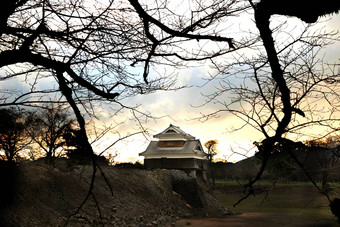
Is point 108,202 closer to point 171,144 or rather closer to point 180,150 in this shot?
point 180,150

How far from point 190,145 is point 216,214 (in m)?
9.32

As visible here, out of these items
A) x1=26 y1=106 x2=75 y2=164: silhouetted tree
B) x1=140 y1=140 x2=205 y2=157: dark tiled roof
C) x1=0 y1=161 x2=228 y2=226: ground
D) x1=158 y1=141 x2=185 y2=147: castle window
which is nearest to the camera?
x1=26 y1=106 x2=75 y2=164: silhouetted tree

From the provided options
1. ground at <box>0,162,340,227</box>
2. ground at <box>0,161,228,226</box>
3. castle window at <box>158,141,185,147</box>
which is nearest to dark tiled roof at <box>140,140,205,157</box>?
castle window at <box>158,141,185,147</box>

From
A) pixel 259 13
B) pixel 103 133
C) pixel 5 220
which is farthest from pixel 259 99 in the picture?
pixel 5 220

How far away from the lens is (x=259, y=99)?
4.14 metres

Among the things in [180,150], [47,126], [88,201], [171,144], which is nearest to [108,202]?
[88,201]

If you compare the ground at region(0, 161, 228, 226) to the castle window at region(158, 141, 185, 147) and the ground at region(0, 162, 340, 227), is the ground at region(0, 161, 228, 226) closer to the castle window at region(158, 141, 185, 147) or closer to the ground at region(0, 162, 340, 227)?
the ground at region(0, 162, 340, 227)

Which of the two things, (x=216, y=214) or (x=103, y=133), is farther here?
(x=216, y=214)

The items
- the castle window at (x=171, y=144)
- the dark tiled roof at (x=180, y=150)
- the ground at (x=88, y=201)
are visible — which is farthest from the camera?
the castle window at (x=171, y=144)

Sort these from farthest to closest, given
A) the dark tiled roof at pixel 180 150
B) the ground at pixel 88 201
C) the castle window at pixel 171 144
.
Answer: the castle window at pixel 171 144 → the dark tiled roof at pixel 180 150 → the ground at pixel 88 201

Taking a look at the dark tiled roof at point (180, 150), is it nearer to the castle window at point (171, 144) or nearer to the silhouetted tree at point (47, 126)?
the castle window at point (171, 144)

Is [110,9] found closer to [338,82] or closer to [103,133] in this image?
[103,133]

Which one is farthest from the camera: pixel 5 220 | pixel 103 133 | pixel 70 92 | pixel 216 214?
pixel 216 214

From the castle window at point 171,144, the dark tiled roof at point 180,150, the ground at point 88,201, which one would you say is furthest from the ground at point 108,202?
the castle window at point 171,144
